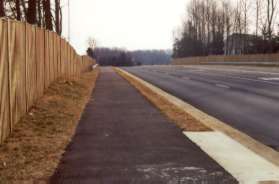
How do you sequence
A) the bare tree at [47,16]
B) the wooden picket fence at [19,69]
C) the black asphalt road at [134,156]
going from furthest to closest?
1. the bare tree at [47,16]
2. the wooden picket fence at [19,69]
3. the black asphalt road at [134,156]

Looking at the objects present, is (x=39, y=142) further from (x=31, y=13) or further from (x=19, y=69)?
(x=31, y=13)

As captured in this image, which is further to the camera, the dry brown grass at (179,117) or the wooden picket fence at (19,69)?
the dry brown grass at (179,117)

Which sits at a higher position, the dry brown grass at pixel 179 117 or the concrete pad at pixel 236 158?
the dry brown grass at pixel 179 117

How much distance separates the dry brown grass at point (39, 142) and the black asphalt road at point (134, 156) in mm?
213

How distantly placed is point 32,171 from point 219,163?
268 cm

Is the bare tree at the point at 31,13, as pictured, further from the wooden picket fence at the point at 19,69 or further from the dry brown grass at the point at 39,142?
the dry brown grass at the point at 39,142

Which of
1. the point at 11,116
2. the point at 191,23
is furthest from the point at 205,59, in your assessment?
the point at 11,116

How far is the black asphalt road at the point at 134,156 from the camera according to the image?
6738 millimetres

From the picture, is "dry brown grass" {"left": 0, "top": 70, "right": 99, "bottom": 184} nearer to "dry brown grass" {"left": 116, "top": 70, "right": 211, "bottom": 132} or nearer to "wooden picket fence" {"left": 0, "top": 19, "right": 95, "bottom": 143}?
"wooden picket fence" {"left": 0, "top": 19, "right": 95, "bottom": 143}

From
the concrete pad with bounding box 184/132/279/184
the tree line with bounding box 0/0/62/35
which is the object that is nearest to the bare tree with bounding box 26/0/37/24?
the tree line with bounding box 0/0/62/35

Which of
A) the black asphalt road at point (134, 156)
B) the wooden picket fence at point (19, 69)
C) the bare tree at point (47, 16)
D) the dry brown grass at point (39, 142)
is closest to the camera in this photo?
the black asphalt road at point (134, 156)

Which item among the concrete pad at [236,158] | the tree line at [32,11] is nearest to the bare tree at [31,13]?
the tree line at [32,11]

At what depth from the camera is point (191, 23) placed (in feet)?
452

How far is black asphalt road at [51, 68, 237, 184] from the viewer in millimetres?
6738
